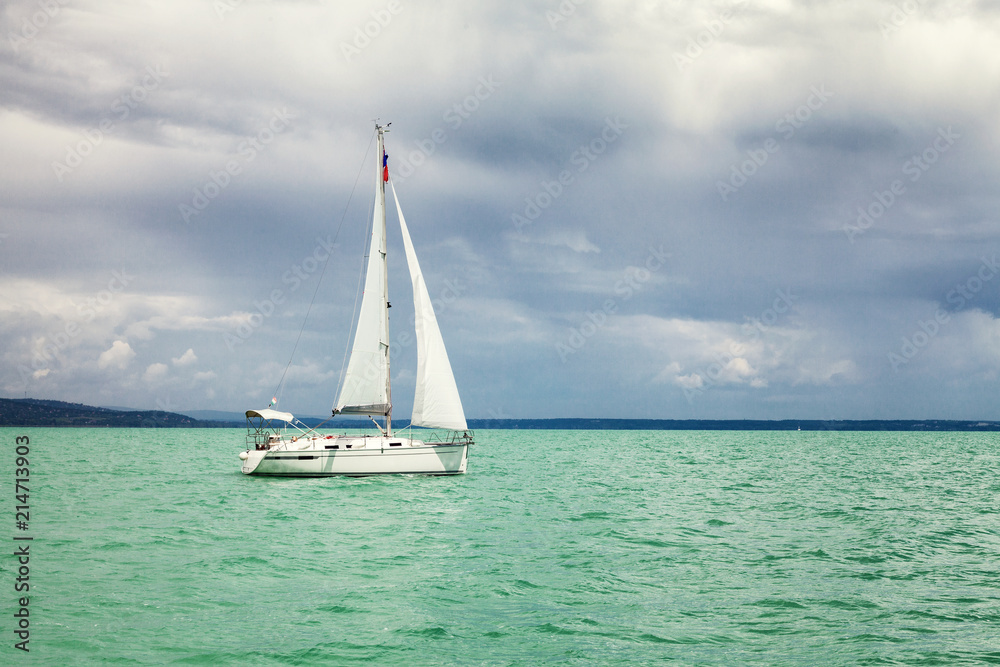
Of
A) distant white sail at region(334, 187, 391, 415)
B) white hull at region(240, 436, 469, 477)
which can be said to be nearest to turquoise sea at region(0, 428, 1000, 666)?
white hull at region(240, 436, 469, 477)

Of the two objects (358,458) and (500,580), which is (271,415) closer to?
(358,458)

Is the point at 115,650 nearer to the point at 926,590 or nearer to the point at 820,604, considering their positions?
the point at 820,604

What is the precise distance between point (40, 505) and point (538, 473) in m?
34.1

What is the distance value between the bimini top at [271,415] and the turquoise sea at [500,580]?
21.3ft

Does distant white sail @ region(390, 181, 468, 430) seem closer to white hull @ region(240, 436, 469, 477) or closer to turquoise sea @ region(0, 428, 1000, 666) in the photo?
white hull @ region(240, 436, 469, 477)

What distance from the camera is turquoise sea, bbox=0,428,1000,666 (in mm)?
12938

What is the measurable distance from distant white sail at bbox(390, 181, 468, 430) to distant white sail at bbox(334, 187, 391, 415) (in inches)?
67.6

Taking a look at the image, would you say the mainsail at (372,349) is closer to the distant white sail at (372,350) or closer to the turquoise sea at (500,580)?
the distant white sail at (372,350)

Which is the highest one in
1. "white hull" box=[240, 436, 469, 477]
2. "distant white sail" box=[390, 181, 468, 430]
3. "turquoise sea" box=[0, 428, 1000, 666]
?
"distant white sail" box=[390, 181, 468, 430]

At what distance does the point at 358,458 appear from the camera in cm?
3803

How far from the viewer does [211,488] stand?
140ft

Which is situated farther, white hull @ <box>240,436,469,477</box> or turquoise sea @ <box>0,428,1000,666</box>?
white hull @ <box>240,436,469,477</box>

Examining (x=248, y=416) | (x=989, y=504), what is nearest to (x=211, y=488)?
(x=248, y=416)

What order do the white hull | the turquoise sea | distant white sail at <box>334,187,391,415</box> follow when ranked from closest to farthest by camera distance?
the turquoise sea → the white hull → distant white sail at <box>334,187,391,415</box>
